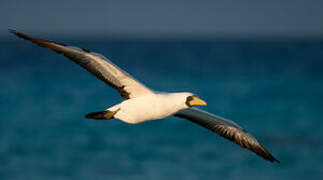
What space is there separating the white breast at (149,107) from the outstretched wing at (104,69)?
0.54ft

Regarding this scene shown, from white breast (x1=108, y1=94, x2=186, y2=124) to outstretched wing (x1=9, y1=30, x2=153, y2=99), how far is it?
0.16 meters

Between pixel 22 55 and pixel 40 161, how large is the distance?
51334 millimetres

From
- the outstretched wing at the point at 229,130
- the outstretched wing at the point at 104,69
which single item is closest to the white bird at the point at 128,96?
the outstretched wing at the point at 104,69

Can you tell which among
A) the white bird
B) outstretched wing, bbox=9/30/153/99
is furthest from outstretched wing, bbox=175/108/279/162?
outstretched wing, bbox=9/30/153/99

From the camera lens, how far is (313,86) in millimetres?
38531

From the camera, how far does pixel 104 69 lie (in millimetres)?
9617

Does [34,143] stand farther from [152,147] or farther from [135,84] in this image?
[135,84]

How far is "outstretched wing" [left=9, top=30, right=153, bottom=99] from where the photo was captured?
30.3 feet

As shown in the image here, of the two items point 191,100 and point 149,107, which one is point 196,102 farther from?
point 149,107

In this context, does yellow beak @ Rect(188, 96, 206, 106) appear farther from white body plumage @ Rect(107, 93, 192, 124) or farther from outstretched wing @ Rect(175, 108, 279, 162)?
outstretched wing @ Rect(175, 108, 279, 162)

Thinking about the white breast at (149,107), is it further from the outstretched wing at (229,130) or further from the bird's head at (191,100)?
the outstretched wing at (229,130)

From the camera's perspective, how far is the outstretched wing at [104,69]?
9.25 m

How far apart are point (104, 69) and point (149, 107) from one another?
37.2 inches

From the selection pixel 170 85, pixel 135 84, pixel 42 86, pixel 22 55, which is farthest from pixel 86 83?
pixel 22 55
